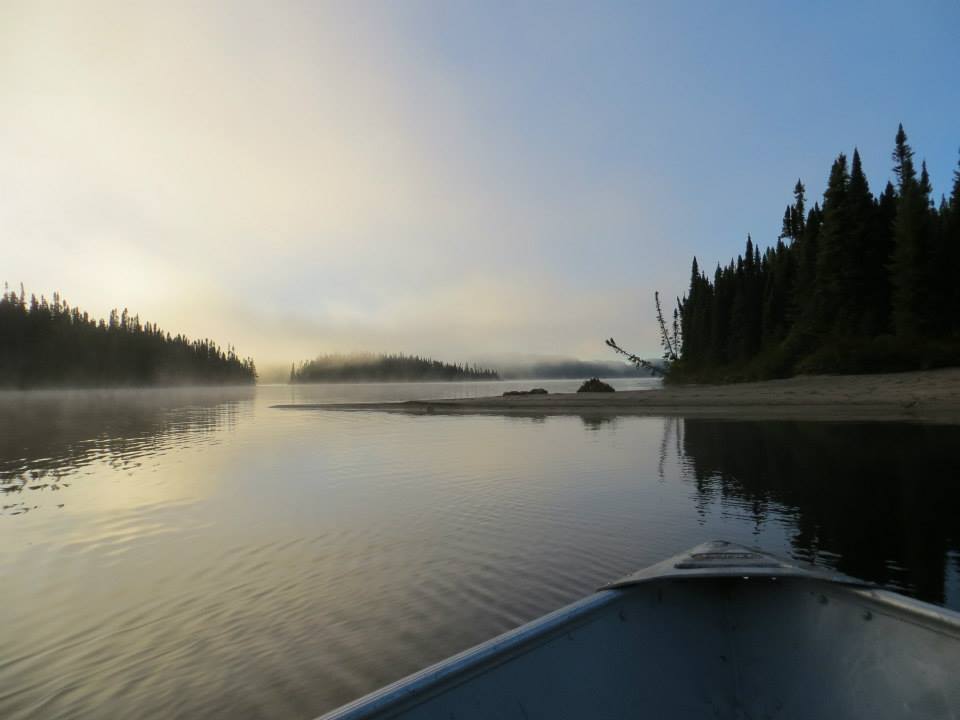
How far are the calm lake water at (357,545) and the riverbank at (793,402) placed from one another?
976 cm

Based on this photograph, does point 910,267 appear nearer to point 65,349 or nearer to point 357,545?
point 357,545

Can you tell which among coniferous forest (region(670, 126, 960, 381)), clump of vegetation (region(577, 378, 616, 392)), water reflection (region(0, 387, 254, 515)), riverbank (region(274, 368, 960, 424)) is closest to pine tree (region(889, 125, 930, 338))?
coniferous forest (region(670, 126, 960, 381))

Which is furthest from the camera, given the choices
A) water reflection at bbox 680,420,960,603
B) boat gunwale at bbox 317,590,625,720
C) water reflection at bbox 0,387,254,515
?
water reflection at bbox 0,387,254,515

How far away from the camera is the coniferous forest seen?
41.6 meters

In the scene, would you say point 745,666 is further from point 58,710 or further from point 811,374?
point 811,374

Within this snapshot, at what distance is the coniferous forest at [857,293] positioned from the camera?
41.6 m

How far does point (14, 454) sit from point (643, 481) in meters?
25.7

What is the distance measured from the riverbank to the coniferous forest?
466 centimetres

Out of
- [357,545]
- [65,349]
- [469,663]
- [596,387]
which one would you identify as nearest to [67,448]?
[357,545]

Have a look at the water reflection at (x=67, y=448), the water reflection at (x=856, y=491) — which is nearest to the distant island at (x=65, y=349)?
the water reflection at (x=67, y=448)

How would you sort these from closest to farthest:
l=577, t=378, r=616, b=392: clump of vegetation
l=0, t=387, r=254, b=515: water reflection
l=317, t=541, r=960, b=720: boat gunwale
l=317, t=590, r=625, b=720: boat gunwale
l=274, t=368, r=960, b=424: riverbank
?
1. l=317, t=590, r=625, b=720: boat gunwale
2. l=317, t=541, r=960, b=720: boat gunwale
3. l=0, t=387, r=254, b=515: water reflection
4. l=274, t=368, r=960, b=424: riverbank
5. l=577, t=378, r=616, b=392: clump of vegetation

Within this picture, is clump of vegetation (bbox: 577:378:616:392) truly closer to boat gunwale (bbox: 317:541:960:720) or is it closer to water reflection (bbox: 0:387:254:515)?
water reflection (bbox: 0:387:254:515)

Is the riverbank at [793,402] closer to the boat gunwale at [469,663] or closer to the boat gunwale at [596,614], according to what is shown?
the boat gunwale at [596,614]

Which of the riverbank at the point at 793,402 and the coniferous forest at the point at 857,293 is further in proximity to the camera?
the coniferous forest at the point at 857,293
